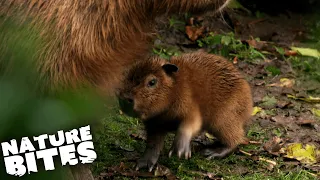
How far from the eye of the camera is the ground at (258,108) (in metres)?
3.88

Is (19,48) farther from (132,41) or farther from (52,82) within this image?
(132,41)

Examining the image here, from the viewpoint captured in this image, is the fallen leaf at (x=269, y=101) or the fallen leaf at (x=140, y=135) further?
the fallen leaf at (x=269, y=101)

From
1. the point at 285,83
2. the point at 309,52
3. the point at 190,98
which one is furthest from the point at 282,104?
the point at 190,98

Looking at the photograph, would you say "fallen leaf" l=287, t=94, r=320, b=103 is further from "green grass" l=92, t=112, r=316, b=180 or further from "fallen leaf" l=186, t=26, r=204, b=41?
"fallen leaf" l=186, t=26, r=204, b=41

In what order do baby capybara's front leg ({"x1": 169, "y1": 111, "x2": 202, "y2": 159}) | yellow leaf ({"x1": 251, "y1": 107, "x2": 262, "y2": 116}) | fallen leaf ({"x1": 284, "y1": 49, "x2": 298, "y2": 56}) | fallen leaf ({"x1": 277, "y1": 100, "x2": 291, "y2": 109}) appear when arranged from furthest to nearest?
1. fallen leaf ({"x1": 284, "y1": 49, "x2": 298, "y2": 56})
2. fallen leaf ({"x1": 277, "y1": 100, "x2": 291, "y2": 109})
3. yellow leaf ({"x1": 251, "y1": 107, "x2": 262, "y2": 116})
4. baby capybara's front leg ({"x1": 169, "y1": 111, "x2": 202, "y2": 159})

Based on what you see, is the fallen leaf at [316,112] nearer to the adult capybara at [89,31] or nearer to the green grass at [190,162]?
the green grass at [190,162]

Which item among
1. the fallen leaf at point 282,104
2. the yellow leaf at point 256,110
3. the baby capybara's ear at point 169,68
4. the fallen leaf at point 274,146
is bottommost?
the fallen leaf at point 274,146

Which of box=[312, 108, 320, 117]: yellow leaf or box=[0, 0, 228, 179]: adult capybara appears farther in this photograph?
box=[312, 108, 320, 117]: yellow leaf

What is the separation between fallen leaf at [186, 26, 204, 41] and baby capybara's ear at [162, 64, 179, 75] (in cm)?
302

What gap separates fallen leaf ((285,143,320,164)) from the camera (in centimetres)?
402

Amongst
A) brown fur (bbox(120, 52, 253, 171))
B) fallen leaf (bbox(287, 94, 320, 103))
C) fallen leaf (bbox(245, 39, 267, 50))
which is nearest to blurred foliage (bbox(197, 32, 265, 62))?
fallen leaf (bbox(245, 39, 267, 50))

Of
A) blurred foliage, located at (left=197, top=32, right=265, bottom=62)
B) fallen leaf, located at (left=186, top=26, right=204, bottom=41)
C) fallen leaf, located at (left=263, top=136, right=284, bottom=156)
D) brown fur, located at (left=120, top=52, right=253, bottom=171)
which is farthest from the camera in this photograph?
fallen leaf, located at (left=186, top=26, right=204, bottom=41)

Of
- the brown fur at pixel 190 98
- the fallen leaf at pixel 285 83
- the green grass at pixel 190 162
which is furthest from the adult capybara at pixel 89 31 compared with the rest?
the fallen leaf at pixel 285 83

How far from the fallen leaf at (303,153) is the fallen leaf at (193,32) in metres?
2.66
